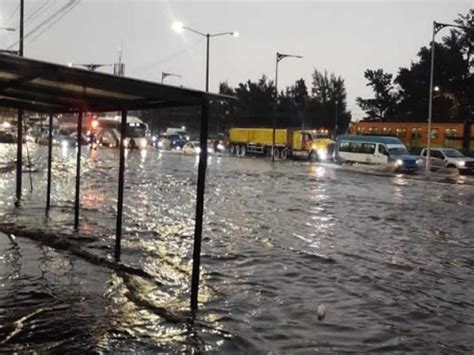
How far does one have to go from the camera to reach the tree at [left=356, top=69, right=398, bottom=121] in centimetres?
10244

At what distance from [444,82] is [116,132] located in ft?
142

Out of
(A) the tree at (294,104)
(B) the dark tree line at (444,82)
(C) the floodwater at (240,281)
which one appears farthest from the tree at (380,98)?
(C) the floodwater at (240,281)

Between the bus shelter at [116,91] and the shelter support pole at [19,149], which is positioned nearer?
the bus shelter at [116,91]

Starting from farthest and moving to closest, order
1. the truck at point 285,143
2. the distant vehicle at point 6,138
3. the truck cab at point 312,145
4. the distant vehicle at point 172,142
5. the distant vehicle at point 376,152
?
the distant vehicle at point 172,142, the distant vehicle at point 6,138, the truck at point 285,143, the truck cab at point 312,145, the distant vehicle at point 376,152

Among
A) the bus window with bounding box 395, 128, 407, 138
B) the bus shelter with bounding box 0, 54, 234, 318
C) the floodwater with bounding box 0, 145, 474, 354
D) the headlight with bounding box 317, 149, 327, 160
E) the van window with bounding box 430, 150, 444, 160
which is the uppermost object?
the bus window with bounding box 395, 128, 407, 138

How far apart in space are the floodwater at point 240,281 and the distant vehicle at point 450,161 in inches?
1033

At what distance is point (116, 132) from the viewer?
80.6 meters

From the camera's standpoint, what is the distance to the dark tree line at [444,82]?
87.4m


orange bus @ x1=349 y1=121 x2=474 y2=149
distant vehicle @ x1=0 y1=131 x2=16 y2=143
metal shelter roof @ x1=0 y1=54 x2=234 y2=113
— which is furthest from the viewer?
distant vehicle @ x1=0 y1=131 x2=16 y2=143

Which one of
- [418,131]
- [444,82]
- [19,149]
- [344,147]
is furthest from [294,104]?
[19,149]

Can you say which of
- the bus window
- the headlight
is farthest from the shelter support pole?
the bus window

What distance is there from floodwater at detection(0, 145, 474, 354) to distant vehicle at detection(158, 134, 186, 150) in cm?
6354

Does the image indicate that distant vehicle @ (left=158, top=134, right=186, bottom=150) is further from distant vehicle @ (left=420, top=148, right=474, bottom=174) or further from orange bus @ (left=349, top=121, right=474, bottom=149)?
distant vehicle @ (left=420, top=148, right=474, bottom=174)

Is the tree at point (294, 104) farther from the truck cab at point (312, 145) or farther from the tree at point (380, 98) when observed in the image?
the truck cab at point (312, 145)
